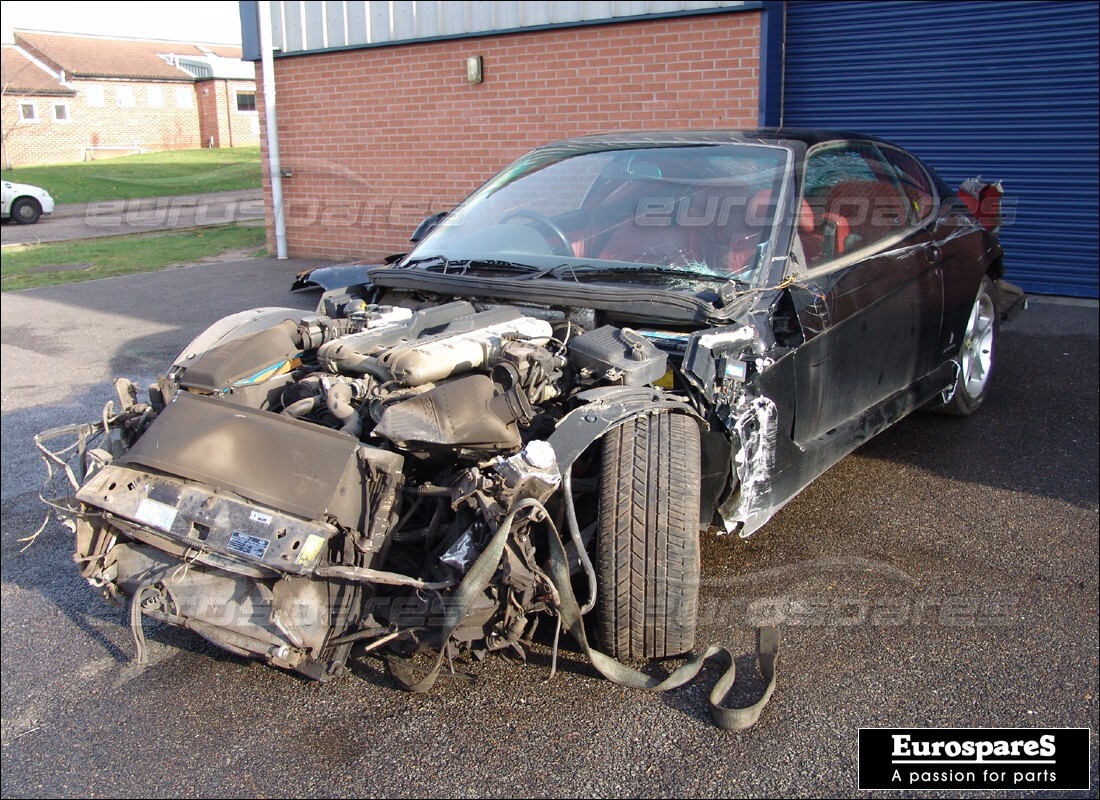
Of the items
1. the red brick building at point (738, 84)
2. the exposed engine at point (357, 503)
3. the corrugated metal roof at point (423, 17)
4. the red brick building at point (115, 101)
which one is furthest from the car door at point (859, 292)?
the red brick building at point (115, 101)

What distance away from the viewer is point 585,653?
287 cm

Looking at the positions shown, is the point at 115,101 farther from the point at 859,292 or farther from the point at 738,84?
the point at 859,292

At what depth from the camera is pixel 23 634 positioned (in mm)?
3496

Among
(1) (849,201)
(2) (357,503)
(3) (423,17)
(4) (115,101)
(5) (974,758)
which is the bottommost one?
(5) (974,758)

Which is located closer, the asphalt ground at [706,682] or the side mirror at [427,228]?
the asphalt ground at [706,682]

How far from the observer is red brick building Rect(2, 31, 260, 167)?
37594 mm

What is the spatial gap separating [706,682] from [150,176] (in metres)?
28.3

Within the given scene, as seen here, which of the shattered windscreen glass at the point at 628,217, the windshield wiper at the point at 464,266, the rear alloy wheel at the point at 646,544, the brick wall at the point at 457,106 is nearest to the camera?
the rear alloy wheel at the point at 646,544

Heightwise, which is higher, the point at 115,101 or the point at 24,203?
the point at 115,101

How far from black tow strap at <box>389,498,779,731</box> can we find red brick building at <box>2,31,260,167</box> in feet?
126

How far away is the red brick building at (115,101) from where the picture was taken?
3759 centimetres

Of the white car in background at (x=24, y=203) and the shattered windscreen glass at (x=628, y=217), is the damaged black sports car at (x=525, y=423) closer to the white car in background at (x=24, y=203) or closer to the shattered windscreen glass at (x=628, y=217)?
the shattered windscreen glass at (x=628, y=217)

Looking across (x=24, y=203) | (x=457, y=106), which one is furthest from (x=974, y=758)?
(x=24, y=203)

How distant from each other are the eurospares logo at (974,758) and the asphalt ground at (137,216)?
15.8 metres
